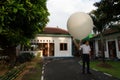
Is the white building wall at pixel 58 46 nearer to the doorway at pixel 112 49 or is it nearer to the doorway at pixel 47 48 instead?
the doorway at pixel 47 48

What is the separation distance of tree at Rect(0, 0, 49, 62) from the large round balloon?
6751 millimetres

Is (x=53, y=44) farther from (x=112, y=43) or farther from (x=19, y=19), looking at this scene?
(x=19, y=19)

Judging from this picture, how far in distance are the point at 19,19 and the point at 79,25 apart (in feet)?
28.2

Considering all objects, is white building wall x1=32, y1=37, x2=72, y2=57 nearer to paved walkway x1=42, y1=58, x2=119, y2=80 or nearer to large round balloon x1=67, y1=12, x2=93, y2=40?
paved walkway x1=42, y1=58, x2=119, y2=80

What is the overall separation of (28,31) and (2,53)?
7433 millimetres

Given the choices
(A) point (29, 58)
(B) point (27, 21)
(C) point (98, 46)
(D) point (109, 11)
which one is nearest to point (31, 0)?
(B) point (27, 21)

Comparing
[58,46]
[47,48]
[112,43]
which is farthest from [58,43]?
[112,43]

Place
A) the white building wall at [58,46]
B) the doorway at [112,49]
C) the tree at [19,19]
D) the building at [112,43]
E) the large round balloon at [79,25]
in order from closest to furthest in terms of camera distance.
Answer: the large round balloon at [79,25], the tree at [19,19], the building at [112,43], the doorway at [112,49], the white building wall at [58,46]

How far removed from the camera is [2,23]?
522 inches

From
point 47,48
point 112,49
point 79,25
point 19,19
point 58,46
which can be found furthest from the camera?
point 58,46

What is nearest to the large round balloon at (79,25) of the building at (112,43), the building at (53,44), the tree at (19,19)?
the tree at (19,19)

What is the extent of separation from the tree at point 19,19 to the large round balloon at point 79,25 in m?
6.75

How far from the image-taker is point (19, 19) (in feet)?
49.1

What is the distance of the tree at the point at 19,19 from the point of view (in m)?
13.4
